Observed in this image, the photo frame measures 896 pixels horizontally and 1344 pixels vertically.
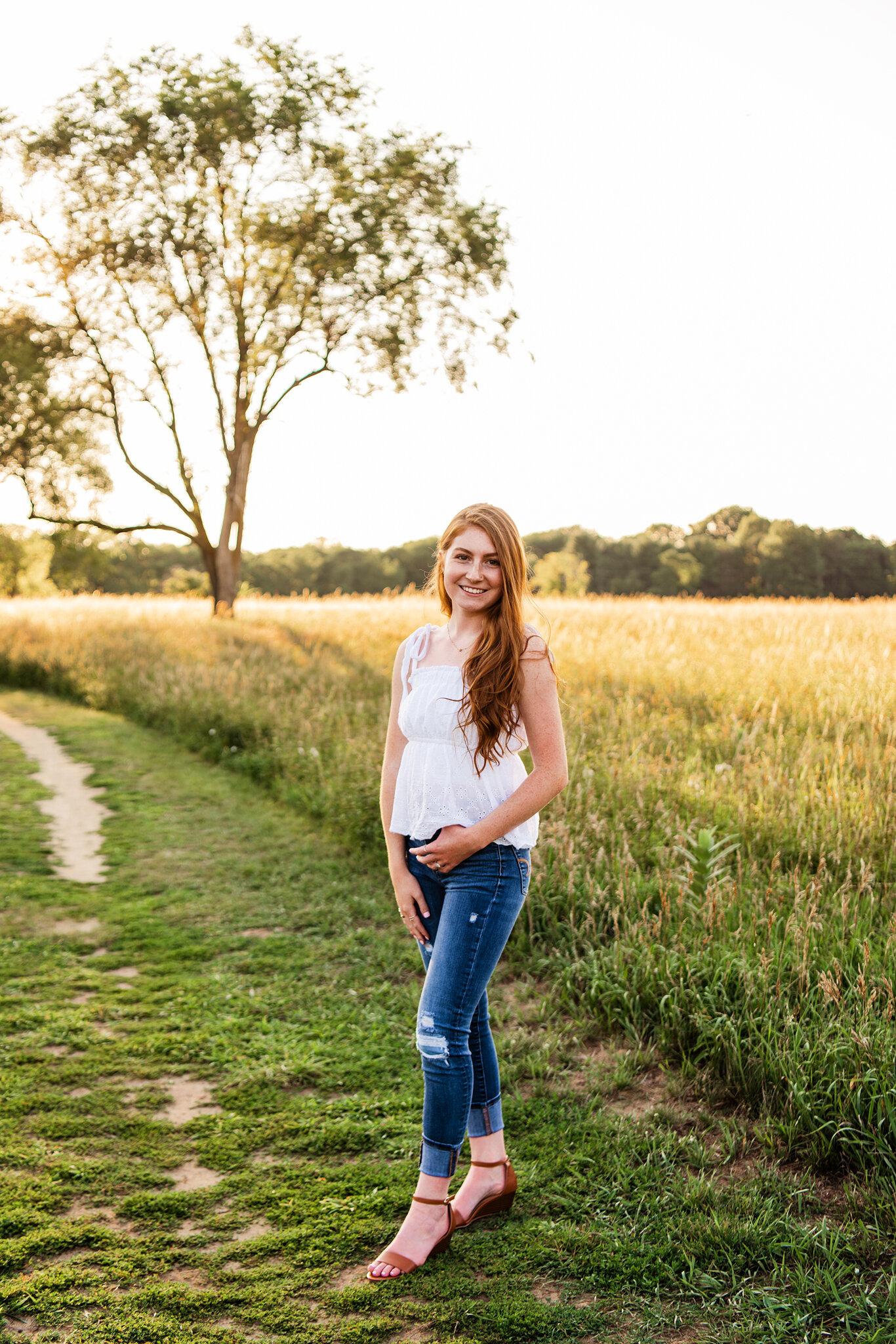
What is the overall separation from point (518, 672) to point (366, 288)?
19.9 meters

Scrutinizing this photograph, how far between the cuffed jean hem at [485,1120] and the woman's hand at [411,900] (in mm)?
620

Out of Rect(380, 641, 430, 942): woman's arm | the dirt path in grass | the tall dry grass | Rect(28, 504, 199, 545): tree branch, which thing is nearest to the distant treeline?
Rect(28, 504, 199, 545): tree branch

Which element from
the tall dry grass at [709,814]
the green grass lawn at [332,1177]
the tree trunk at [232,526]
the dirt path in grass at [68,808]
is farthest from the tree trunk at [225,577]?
the green grass lawn at [332,1177]

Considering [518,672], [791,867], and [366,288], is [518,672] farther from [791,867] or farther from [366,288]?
[366,288]

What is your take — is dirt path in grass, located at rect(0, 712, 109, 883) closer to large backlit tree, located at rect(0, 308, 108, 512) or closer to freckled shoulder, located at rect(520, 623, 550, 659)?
freckled shoulder, located at rect(520, 623, 550, 659)

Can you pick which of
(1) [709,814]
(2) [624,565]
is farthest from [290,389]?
(2) [624,565]

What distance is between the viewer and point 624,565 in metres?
74.6

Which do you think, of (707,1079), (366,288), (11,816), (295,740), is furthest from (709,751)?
(366,288)

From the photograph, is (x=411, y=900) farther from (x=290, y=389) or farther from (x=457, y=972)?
(x=290, y=389)

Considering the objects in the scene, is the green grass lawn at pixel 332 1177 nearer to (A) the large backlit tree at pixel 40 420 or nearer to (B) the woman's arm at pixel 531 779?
(B) the woman's arm at pixel 531 779

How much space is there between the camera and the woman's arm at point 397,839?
276cm

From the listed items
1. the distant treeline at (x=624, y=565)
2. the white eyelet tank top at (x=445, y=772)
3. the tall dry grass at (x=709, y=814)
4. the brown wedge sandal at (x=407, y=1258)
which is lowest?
the brown wedge sandal at (x=407, y=1258)

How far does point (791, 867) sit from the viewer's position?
16.8 ft

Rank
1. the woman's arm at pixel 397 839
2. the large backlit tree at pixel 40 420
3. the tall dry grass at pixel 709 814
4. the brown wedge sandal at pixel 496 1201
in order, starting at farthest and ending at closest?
1. the large backlit tree at pixel 40 420
2. the tall dry grass at pixel 709 814
3. the brown wedge sandal at pixel 496 1201
4. the woman's arm at pixel 397 839
